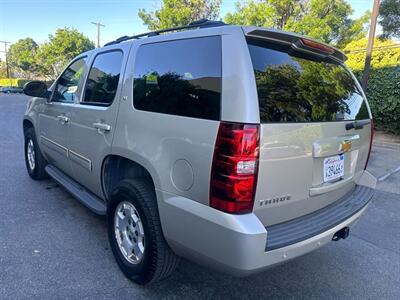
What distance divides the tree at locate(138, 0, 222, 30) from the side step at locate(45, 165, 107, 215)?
16579mm

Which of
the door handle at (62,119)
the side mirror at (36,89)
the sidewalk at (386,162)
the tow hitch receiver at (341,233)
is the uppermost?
the side mirror at (36,89)

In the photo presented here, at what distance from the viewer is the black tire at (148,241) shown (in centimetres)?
232

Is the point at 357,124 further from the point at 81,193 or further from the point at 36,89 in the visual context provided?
the point at 36,89

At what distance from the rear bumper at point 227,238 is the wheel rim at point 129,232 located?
441 mm

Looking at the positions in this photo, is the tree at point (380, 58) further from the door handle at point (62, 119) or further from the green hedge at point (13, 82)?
the green hedge at point (13, 82)

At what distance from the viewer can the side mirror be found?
429 centimetres

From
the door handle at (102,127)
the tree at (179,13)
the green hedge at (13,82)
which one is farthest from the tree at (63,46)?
the door handle at (102,127)

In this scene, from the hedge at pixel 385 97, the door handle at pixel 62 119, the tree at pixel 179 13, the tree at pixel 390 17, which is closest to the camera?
the door handle at pixel 62 119

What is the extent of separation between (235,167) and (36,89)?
361 cm

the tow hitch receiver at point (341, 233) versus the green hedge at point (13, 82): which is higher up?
the green hedge at point (13, 82)

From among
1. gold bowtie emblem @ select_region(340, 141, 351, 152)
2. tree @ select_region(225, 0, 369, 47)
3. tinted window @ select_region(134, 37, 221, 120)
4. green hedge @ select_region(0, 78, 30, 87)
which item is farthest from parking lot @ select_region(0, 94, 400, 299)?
green hedge @ select_region(0, 78, 30, 87)

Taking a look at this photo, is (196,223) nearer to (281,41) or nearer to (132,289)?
(132,289)

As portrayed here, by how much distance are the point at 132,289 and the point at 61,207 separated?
77.8 inches

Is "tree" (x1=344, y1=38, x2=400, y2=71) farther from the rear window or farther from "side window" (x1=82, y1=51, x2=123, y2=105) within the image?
"side window" (x1=82, y1=51, x2=123, y2=105)
